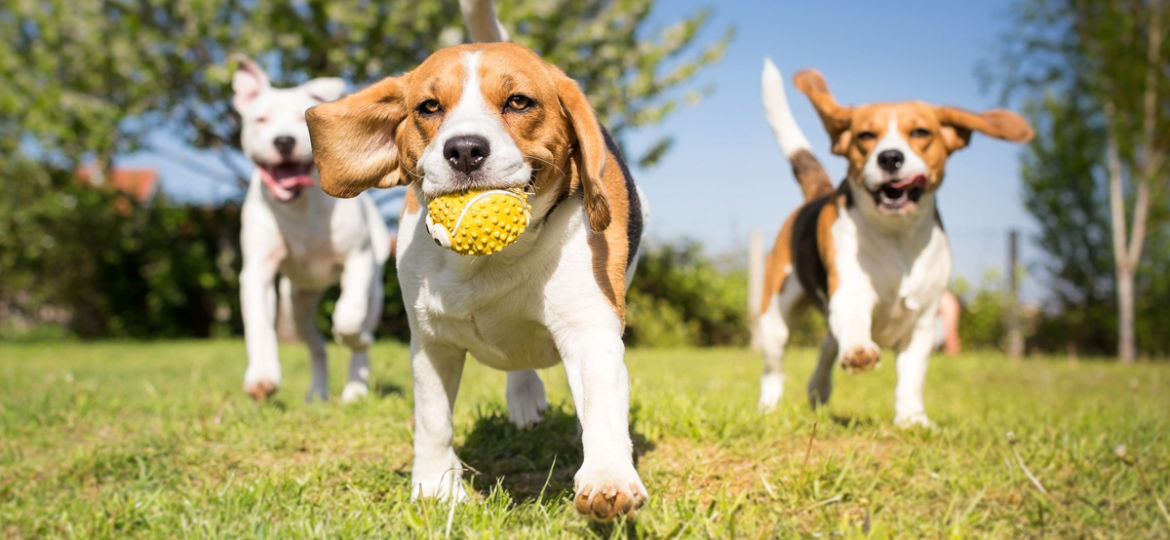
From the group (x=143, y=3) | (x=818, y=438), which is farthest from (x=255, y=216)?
(x=143, y=3)

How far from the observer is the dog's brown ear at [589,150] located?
2.53 m

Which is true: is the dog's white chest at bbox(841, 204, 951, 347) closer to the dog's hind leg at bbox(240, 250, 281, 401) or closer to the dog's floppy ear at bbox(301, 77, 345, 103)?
the dog's hind leg at bbox(240, 250, 281, 401)

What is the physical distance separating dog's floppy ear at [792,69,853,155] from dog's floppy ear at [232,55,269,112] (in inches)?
127

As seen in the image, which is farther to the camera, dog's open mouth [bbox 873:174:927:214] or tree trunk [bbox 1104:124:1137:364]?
tree trunk [bbox 1104:124:1137:364]

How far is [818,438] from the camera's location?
13.0ft

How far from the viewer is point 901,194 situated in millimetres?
4375

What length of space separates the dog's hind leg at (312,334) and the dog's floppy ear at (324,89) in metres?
1.31

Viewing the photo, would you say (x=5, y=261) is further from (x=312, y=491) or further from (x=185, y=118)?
(x=312, y=491)

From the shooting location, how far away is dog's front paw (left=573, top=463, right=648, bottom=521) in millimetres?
2207

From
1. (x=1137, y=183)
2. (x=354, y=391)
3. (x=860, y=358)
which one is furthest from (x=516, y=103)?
(x=1137, y=183)

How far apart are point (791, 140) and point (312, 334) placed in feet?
11.1

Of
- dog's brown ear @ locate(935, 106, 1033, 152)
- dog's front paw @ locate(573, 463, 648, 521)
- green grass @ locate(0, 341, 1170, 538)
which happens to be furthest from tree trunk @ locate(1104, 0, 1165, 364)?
dog's front paw @ locate(573, 463, 648, 521)

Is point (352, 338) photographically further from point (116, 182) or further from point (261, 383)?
point (116, 182)

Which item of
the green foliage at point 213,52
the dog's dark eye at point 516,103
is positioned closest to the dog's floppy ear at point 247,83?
the dog's dark eye at point 516,103
